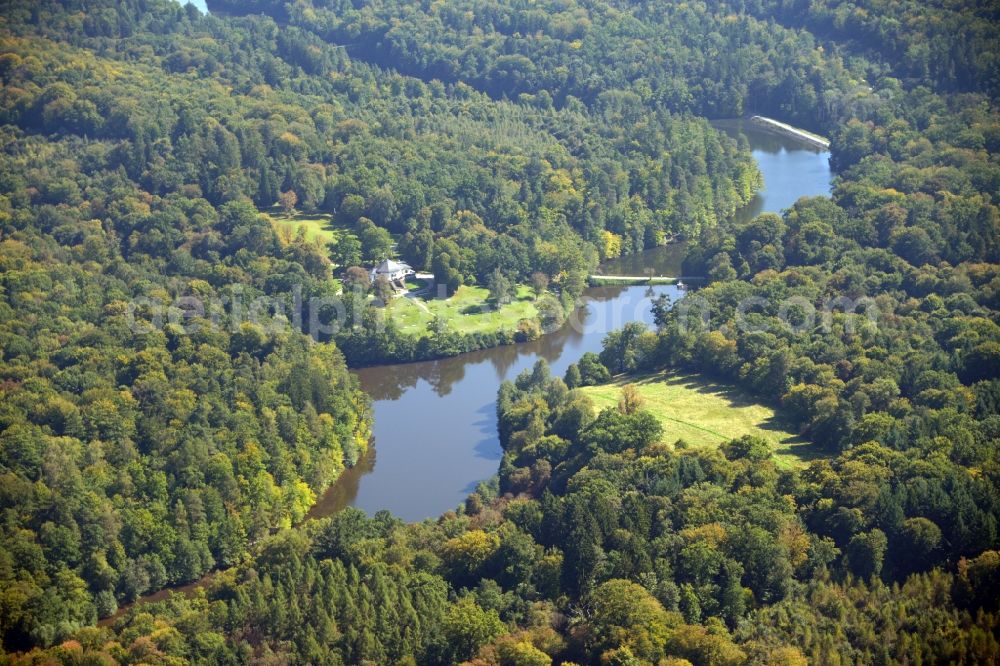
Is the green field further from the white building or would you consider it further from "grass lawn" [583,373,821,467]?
"grass lawn" [583,373,821,467]

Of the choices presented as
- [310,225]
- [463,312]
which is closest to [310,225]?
[310,225]

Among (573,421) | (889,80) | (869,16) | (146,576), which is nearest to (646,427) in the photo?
(573,421)

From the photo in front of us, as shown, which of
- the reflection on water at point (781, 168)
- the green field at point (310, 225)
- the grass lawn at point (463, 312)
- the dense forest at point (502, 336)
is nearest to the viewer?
the dense forest at point (502, 336)

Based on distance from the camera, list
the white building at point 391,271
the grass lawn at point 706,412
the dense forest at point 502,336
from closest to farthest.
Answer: the dense forest at point 502,336
the grass lawn at point 706,412
the white building at point 391,271

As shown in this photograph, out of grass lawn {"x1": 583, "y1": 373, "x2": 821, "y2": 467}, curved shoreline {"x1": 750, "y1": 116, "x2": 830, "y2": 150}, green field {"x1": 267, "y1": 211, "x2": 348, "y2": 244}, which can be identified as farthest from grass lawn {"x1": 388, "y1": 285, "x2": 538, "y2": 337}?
curved shoreline {"x1": 750, "y1": 116, "x2": 830, "y2": 150}

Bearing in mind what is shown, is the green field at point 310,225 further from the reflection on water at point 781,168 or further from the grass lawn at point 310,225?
the reflection on water at point 781,168

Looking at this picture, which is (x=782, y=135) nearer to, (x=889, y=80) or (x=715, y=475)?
(x=889, y=80)

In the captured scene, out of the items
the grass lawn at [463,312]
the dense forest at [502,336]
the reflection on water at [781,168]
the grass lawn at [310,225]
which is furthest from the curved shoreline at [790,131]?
the grass lawn at [310,225]

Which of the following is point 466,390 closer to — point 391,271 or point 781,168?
point 391,271
